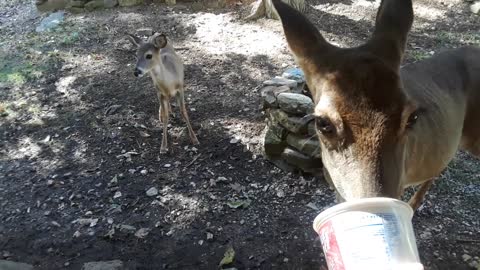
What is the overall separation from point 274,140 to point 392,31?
2537mm

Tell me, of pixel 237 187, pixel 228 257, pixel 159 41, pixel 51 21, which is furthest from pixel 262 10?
pixel 228 257

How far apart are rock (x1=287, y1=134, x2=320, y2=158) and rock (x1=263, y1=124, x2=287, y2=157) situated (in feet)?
0.44

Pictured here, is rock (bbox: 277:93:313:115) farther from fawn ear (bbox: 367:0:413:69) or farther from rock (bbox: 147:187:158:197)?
fawn ear (bbox: 367:0:413:69)

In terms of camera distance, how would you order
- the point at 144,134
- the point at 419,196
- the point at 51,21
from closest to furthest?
the point at 419,196
the point at 144,134
the point at 51,21

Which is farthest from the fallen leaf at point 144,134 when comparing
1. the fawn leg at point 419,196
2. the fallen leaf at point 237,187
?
the fawn leg at point 419,196

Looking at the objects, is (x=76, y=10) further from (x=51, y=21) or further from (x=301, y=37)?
(x=301, y=37)

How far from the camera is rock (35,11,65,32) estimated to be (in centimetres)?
925

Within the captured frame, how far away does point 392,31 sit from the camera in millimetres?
2836

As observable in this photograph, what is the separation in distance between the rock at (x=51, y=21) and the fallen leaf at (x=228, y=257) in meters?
6.53

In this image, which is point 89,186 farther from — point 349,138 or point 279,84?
point 349,138

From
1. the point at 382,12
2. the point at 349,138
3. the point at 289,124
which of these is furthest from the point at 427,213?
the point at 349,138

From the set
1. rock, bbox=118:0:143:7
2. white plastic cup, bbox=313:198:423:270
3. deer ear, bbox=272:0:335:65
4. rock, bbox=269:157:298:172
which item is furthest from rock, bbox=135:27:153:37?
white plastic cup, bbox=313:198:423:270

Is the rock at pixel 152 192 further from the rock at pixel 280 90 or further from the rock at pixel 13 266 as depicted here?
the rock at pixel 280 90

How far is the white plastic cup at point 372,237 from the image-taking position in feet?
5.86
